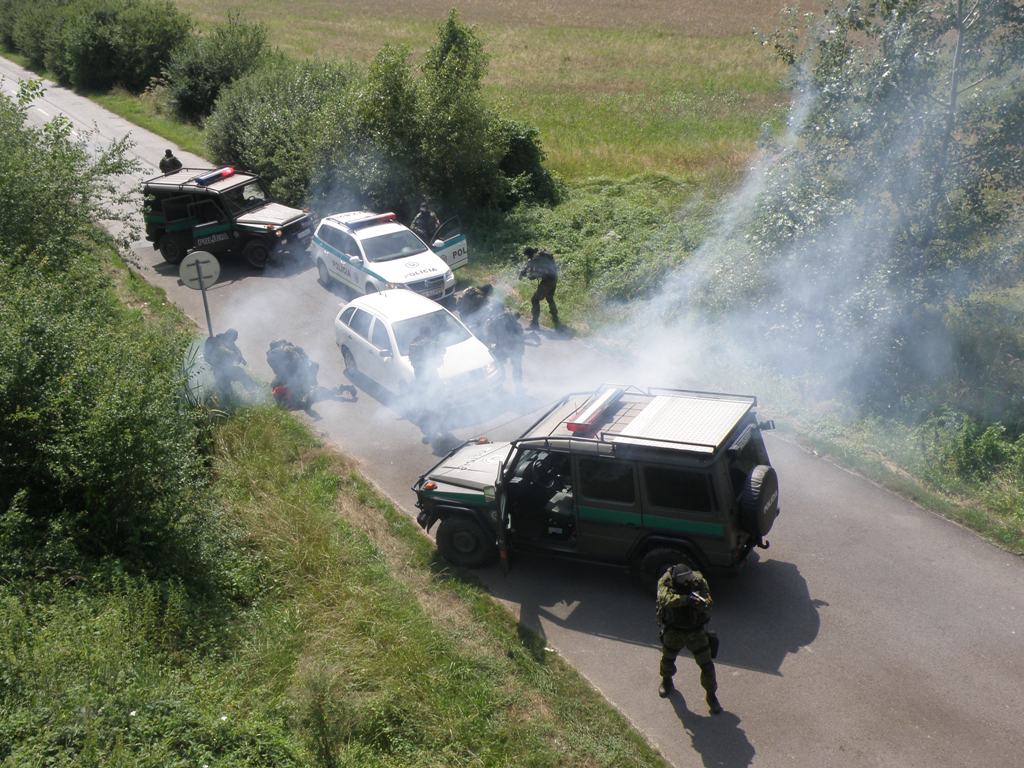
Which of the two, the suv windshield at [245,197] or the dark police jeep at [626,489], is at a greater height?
the suv windshield at [245,197]

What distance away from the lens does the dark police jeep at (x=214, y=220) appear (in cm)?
1934

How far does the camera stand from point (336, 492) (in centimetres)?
1105

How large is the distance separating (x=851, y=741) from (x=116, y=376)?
301 inches

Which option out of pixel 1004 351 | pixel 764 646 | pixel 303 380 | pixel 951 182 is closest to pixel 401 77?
pixel 303 380

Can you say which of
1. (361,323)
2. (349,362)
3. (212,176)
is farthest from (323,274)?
(361,323)

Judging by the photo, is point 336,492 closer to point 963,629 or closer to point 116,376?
point 116,376

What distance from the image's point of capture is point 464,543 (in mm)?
9578

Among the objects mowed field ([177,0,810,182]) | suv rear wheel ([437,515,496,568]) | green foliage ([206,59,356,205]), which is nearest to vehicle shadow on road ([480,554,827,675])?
suv rear wheel ([437,515,496,568])

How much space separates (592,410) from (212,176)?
13.9m

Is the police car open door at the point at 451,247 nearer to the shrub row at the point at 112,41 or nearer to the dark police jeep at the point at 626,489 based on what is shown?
the dark police jeep at the point at 626,489

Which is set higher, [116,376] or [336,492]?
[116,376]

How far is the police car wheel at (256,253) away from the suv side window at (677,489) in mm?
13436

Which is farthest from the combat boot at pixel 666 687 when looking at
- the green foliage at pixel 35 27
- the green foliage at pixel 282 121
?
the green foliage at pixel 35 27

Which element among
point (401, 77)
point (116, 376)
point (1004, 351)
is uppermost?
point (401, 77)
